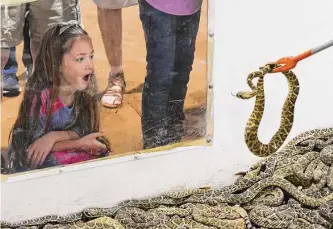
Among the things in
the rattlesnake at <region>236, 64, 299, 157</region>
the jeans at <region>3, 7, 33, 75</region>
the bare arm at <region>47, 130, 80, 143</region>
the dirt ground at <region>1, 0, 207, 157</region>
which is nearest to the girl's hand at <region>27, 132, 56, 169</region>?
the bare arm at <region>47, 130, 80, 143</region>

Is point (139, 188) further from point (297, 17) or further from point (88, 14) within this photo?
point (297, 17)

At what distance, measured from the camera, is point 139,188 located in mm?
5992

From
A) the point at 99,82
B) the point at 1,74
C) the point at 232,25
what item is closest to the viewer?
the point at 1,74

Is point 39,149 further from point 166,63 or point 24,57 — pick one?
point 166,63

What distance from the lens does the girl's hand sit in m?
5.45

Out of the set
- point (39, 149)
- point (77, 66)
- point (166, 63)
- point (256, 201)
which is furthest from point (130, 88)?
point (256, 201)

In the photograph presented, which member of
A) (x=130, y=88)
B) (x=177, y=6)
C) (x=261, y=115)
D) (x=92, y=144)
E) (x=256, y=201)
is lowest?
(x=256, y=201)

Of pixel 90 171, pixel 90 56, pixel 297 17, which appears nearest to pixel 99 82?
pixel 90 56

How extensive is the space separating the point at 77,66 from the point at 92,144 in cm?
62

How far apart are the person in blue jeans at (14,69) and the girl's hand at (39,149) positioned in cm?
41

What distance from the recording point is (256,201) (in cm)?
586

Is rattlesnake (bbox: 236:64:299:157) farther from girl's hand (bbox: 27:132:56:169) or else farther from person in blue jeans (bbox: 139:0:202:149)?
girl's hand (bbox: 27:132:56:169)

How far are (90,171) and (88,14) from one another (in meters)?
1.21

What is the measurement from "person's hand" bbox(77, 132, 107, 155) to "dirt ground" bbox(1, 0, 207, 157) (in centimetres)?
8
